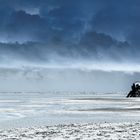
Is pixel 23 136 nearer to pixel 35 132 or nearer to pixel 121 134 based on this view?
pixel 35 132

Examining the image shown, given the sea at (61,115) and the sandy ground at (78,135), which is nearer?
the sandy ground at (78,135)

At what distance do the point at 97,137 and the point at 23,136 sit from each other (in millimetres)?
5863

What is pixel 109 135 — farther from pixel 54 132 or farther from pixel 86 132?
pixel 54 132

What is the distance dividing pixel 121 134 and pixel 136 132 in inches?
59.7

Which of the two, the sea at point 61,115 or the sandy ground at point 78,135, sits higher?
the sea at point 61,115

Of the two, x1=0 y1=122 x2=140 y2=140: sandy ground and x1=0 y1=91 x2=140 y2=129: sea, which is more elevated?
x1=0 y1=91 x2=140 y2=129: sea

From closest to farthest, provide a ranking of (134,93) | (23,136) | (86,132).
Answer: (23,136), (86,132), (134,93)

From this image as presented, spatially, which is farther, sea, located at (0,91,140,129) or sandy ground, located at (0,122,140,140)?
sea, located at (0,91,140,129)

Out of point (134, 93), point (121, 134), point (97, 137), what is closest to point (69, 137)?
point (97, 137)

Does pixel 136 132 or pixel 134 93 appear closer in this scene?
pixel 136 132

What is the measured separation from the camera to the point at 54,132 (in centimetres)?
3173

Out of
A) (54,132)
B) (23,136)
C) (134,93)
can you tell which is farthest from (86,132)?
(134,93)

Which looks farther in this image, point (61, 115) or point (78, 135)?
point (61, 115)

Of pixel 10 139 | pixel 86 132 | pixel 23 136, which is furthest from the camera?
pixel 86 132
